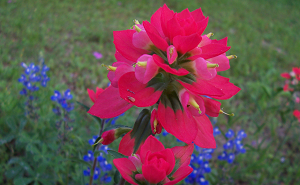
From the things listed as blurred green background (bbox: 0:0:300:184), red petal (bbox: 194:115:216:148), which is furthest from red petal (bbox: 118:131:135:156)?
blurred green background (bbox: 0:0:300:184)

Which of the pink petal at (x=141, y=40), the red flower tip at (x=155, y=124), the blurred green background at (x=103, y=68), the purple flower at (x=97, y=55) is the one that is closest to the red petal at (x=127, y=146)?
the red flower tip at (x=155, y=124)

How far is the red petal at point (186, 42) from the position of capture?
68 cm

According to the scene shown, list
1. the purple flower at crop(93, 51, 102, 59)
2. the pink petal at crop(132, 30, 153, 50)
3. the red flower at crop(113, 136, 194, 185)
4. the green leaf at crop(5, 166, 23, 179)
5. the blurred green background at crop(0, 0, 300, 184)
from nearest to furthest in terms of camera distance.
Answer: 1. the red flower at crop(113, 136, 194, 185)
2. the pink petal at crop(132, 30, 153, 50)
3. the green leaf at crop(5, 166, 23, 179)
4. the blurred green background at crop(0, 0, 300, 184)
5. the purple flower at crop(93, 51, 102, 59)

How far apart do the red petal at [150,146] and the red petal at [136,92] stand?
0.13m

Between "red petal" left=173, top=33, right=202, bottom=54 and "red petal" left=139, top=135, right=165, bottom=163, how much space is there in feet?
1.02

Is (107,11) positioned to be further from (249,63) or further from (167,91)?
(167,91)

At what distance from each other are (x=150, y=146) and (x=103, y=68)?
248cm

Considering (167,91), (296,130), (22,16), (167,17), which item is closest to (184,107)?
(167,91)

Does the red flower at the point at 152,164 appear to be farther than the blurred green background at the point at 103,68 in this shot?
No

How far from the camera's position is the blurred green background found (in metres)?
1.88

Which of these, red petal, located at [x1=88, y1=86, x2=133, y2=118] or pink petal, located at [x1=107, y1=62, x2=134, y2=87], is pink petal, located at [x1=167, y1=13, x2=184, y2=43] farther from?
red petal, located at [x1=88, y1=86, x2=133, y2=118]

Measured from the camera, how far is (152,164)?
64 centimetres

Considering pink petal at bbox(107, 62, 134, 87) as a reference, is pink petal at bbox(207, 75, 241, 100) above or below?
below

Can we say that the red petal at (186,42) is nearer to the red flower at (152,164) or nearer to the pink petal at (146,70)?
the pink petal at (146,70)
